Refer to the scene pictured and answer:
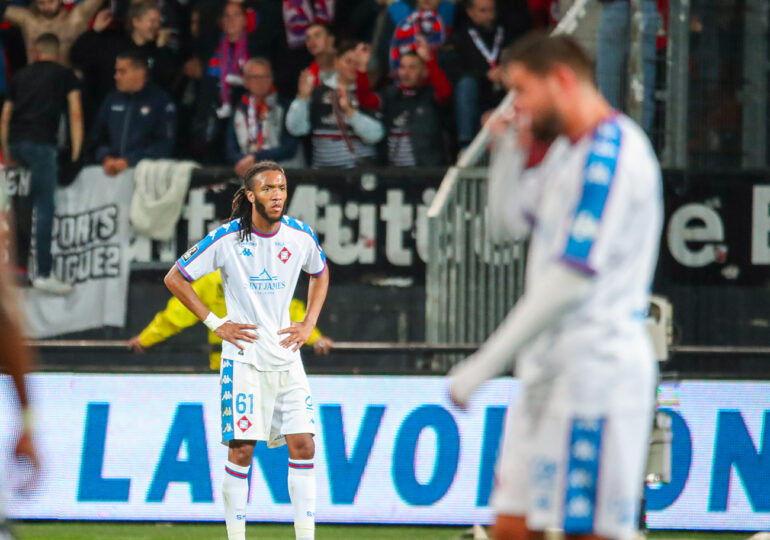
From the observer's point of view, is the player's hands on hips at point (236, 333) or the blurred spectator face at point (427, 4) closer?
the player's hands on hips at point (236, 333)

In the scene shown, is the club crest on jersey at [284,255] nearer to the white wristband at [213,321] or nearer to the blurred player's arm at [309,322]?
the blurred player's arm at [309,322]

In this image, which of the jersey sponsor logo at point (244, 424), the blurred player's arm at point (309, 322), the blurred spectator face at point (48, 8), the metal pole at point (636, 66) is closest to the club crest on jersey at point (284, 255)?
the blurred player's arm at point (309, 322)

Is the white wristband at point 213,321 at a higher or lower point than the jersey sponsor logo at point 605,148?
lower

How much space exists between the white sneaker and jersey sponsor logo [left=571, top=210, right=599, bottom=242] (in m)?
7.77

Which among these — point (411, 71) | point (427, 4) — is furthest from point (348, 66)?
point (427, 4)

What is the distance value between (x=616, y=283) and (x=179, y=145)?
845 cm

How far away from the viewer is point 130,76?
1109 centimetres

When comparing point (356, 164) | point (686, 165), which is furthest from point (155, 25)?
point (686, 165)

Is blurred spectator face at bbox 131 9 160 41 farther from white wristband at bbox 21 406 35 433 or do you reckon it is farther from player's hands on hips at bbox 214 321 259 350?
white wristband at bbox 21 406 35 433

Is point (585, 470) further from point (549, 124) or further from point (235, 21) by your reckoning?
point (235, 21)

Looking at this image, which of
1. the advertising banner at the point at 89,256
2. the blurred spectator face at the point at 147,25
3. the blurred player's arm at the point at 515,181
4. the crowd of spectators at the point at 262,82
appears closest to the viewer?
the blurred player's arm at the point at 515,181

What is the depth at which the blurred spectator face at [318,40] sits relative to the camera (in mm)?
11219

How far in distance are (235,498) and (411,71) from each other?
490 centimetres

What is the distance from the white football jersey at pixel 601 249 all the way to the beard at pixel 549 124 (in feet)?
0.21
